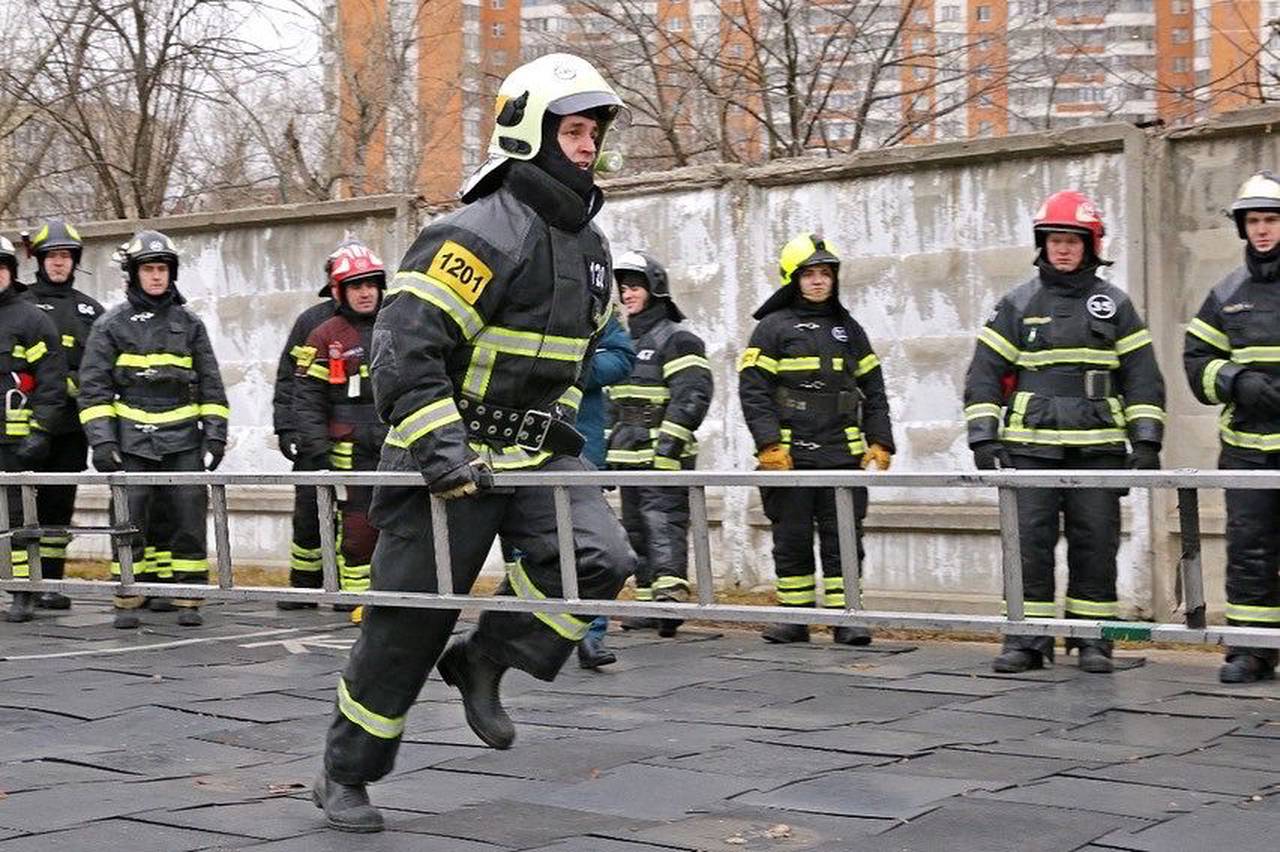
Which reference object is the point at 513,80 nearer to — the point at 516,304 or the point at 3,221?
the point at 516,304

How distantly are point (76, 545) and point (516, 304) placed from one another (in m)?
11.3

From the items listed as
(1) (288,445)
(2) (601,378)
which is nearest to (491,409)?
(2) (601,378)

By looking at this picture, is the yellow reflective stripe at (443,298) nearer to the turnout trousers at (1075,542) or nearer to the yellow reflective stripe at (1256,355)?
the turnout trousers at (1075,542)

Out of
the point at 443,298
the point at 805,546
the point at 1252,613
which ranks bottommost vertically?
the point at 1252,613

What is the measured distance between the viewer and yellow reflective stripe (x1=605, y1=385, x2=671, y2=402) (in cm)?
1117

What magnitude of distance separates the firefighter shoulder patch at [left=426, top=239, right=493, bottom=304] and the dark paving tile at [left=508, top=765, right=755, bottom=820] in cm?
157

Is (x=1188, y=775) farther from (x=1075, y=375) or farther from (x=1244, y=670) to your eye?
(x=1075, y=375)

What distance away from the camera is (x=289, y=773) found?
22.4 ft

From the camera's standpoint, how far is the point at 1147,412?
922 cm

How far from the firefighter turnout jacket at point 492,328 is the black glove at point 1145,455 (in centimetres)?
380

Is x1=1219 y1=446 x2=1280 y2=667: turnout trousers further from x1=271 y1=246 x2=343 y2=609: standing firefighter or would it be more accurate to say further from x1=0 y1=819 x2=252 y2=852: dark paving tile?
x1=271 y1=246 x2=343 y2=609: standing firefighter

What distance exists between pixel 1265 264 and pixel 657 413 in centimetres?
354

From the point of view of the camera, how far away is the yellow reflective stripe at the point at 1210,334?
904 centimetres

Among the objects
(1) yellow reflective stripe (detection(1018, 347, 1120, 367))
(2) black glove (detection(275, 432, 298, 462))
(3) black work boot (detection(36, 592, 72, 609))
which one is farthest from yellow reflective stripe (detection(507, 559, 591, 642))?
(3) black work boot (detection(36, 592, 72, 609))
